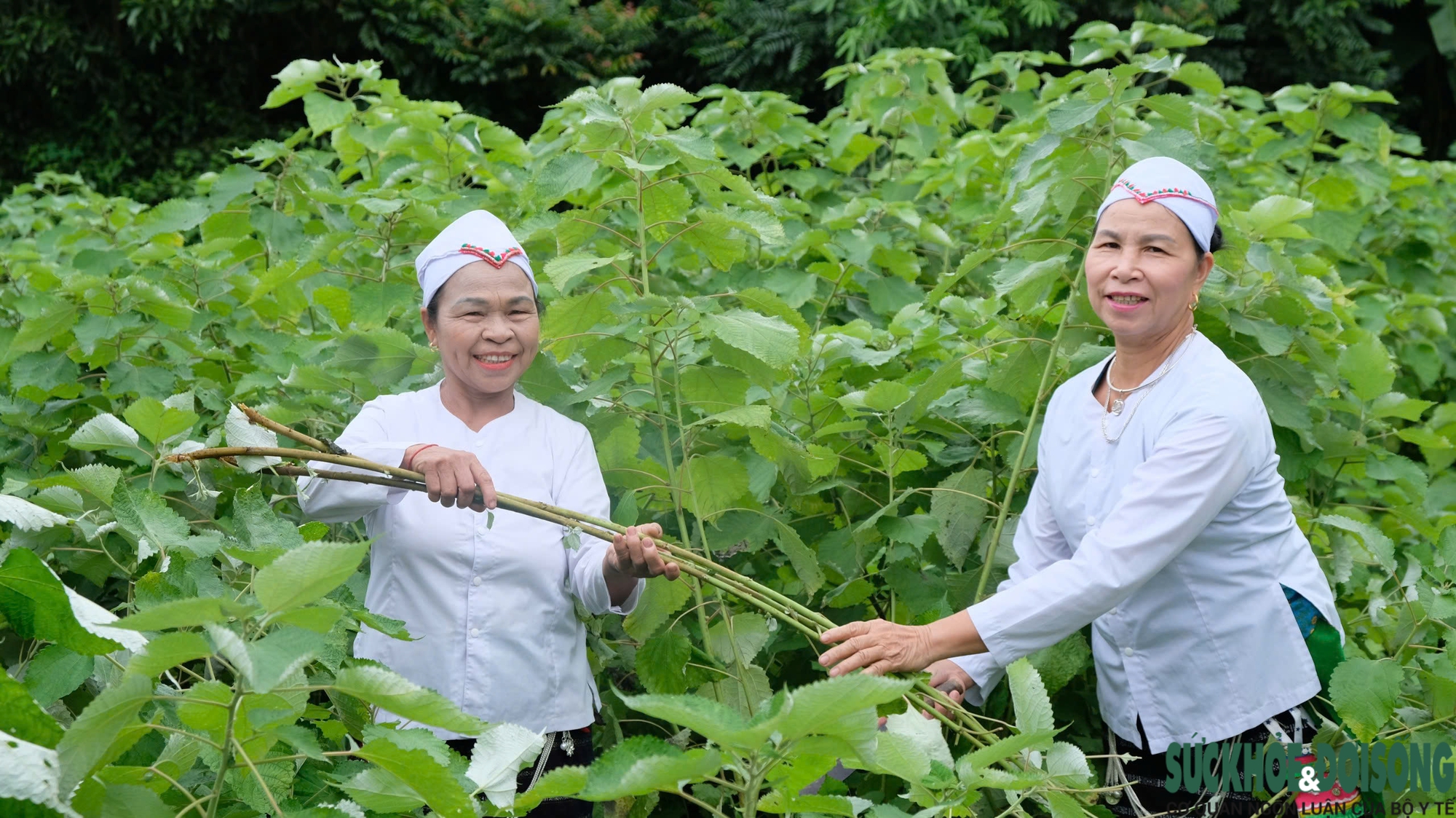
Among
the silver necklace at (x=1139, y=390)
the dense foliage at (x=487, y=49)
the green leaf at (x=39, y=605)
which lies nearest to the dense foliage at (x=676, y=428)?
the green leaf at (x=39, y=605)

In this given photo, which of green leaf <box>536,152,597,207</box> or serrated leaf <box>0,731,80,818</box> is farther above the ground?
green leaf <box>536,152,597,207</box>

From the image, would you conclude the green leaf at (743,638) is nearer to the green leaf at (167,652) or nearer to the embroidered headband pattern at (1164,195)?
the embroidered headband pattern at (1164,195)

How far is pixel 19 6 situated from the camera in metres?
11.6

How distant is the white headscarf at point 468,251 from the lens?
2.03 m

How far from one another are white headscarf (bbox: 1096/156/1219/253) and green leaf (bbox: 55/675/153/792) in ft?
5.01

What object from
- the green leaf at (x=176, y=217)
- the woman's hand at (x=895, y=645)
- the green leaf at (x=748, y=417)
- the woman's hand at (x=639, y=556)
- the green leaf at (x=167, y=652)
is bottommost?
the woman's hand at (x=895, y=645)

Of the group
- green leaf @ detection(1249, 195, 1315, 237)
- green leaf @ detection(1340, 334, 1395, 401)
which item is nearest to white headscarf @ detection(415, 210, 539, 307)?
green leaf @ detection(1249, 195, 1315, 237)

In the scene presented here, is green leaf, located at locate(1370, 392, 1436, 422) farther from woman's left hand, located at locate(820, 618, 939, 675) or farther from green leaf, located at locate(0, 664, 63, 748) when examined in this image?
green leaf, located at locate(0, 664, 63, 748)

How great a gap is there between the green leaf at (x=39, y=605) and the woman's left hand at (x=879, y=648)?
95 cm

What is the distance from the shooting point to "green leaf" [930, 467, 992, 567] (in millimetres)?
2443

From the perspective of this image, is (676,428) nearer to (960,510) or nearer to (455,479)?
(960,510)

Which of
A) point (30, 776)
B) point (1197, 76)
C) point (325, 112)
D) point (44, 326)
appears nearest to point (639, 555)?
point (30, 776)

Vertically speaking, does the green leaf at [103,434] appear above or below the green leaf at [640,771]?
below

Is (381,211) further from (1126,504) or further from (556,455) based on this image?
(1126,504)
